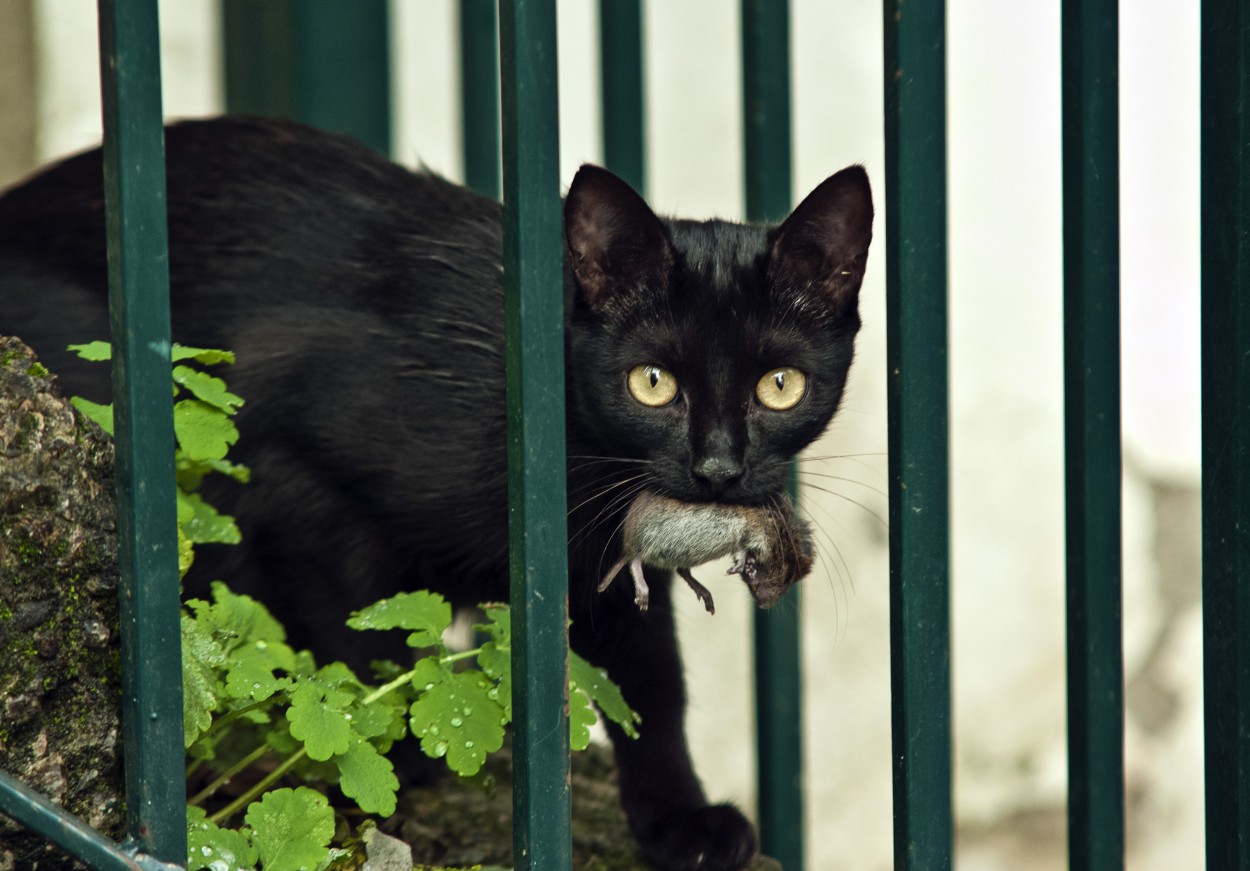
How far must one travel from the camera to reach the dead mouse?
51.1 inches

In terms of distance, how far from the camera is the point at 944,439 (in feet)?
3.75

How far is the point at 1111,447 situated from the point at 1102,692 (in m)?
0.23

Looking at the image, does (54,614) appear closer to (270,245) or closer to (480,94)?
(270,245)

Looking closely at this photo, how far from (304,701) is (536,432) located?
0.32 m

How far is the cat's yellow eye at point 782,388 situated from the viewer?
149cm

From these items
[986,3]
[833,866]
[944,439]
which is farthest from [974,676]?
[944,439]

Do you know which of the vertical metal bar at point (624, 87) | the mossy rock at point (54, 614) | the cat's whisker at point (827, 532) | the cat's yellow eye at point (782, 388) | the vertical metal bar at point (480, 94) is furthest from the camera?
the vertical metal bar at point (480, 94)

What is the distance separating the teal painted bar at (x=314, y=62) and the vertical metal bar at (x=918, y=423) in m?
1.72

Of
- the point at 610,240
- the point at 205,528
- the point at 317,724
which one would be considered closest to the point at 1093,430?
the point at 610,240

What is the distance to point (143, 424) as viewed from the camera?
3.11 feet

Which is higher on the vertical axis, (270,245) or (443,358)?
(270,245)

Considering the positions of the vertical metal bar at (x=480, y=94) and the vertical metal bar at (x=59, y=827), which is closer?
the vertical metal bar at (x=59, y=827)

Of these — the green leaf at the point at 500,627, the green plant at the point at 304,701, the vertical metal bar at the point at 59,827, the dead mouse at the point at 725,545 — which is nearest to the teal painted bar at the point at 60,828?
the vertical metal bar at the point at 59,827

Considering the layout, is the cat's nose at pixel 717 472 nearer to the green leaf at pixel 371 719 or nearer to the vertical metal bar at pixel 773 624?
the green leaf at pixel 371 719
